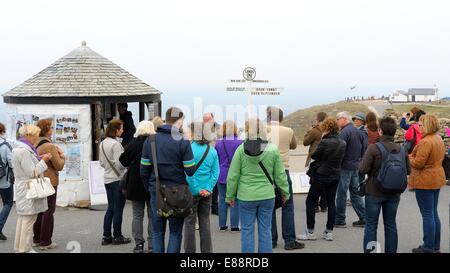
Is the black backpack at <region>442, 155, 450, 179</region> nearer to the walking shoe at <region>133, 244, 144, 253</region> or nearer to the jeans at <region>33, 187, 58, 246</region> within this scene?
the walking shoe at <region>133, 244, 144, 253</region>

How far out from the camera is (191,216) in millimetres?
6695

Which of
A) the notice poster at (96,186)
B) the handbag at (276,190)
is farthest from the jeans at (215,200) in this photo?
the handbag at (276,190)

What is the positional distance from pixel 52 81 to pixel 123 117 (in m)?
1.61

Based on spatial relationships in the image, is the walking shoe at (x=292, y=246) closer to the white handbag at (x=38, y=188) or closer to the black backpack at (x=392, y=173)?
the black backpack at (x=392, y=173)

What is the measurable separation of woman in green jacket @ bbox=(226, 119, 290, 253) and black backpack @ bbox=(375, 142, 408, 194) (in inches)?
45.8

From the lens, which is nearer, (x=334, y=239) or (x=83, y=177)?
(x=334, y=239)

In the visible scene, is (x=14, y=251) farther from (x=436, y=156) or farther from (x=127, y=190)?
(x=436, y=156)

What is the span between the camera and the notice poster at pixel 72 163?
1091cm

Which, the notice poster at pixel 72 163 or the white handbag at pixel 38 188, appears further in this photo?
the notice poster at pixel 72 163

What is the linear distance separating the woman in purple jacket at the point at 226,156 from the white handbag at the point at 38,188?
2.67 m

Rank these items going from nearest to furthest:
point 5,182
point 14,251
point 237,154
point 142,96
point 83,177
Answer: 1. point 237,154
2. point 14,251
3. point 5,182
4. point 83,177
5. point 142,96

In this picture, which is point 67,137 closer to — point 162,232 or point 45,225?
point 45,225

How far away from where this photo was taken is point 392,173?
653 centimetres

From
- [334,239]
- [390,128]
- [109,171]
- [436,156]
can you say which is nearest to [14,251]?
[109,171]
